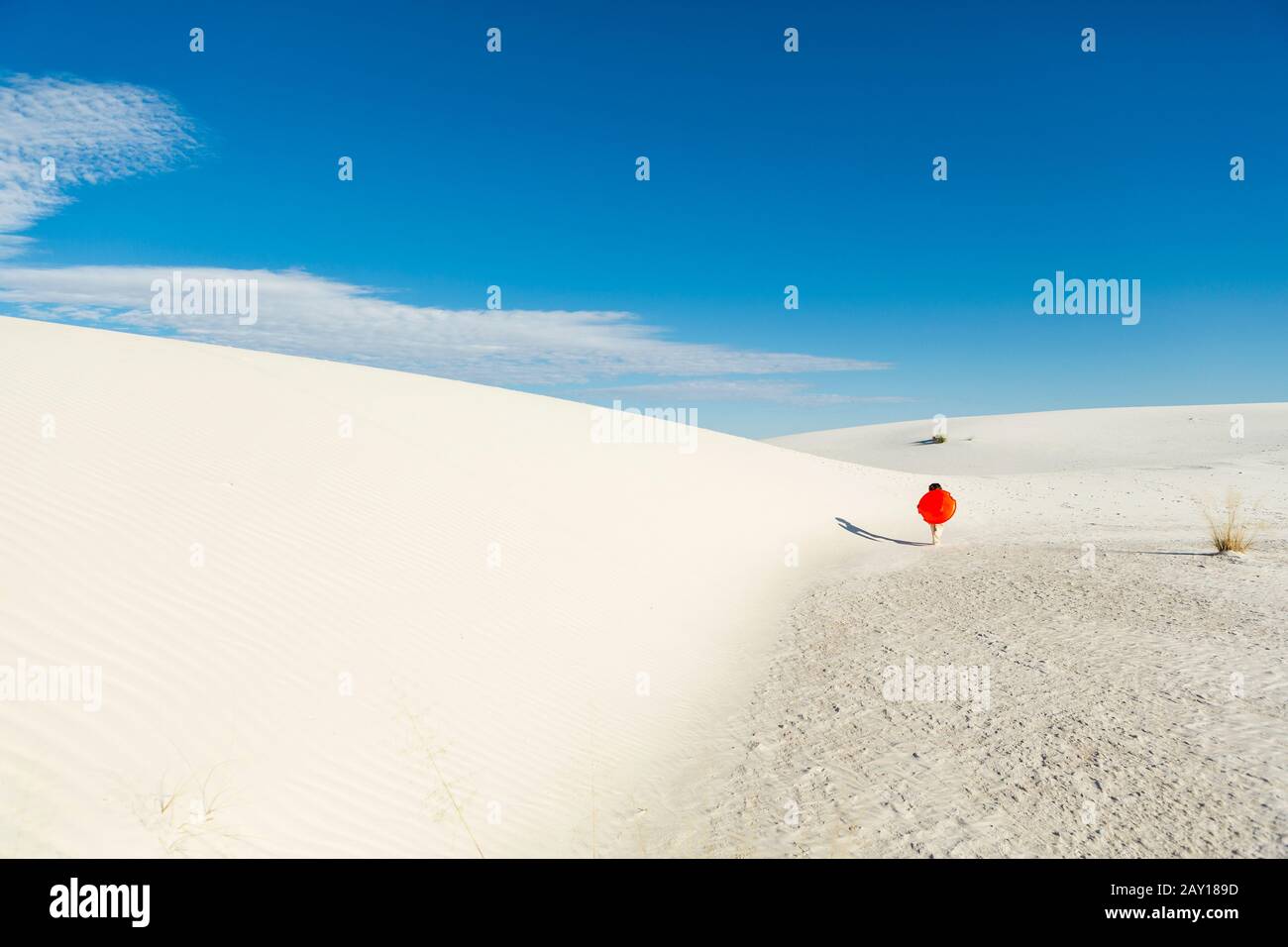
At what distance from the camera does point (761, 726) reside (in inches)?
240

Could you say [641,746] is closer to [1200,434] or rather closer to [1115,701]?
[1115,701]

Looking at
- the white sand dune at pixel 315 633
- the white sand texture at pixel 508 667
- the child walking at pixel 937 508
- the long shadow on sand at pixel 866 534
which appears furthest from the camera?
the long shadow on sand at pixel 866 534

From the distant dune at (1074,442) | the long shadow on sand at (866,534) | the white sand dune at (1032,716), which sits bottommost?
the white sand dune at (1032,716)

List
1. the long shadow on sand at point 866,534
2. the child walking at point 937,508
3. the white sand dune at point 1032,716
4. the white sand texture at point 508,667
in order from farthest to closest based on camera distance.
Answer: the long shadow on sand at point 866,534 → the child walking at point 937,508 → the white sand dune at point 1032,716 → the white sand texture at point 508,667

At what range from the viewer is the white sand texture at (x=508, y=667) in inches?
156

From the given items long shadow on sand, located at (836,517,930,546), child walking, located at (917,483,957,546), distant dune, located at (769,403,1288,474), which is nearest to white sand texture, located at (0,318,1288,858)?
child walking, located at (917,483,957,546)

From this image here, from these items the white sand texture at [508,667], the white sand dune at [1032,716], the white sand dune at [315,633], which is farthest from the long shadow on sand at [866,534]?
the white sand dune at [315,633]

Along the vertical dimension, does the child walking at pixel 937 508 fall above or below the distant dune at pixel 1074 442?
below

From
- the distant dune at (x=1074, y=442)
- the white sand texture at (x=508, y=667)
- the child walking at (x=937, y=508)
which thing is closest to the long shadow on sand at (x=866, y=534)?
the child walking at (x=937, y=508)

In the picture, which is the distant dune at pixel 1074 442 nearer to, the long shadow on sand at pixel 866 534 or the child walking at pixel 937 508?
the long shadow on sand at pixel 866 534

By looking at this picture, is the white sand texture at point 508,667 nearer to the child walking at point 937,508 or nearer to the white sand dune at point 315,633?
the white sand dune at point 315,633

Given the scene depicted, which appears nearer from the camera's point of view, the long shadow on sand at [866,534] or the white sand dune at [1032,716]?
the white sand dune at [1032,716]

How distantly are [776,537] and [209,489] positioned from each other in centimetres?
1103

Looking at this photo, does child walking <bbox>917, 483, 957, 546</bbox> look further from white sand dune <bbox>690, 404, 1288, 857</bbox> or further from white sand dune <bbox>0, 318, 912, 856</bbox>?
white sand dune <bbox>0, 318, 912, 856</bbox>
